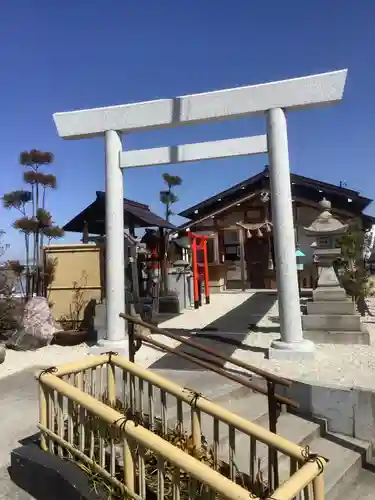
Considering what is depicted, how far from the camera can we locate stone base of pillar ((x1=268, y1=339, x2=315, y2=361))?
585 cm

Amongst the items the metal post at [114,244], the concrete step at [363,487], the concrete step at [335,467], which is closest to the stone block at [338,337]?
the concrete step at [335,467]

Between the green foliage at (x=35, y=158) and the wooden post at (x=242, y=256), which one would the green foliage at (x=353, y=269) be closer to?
the wooden post at (x=242, y=256)

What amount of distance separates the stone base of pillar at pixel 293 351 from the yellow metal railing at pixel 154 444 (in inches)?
92.2

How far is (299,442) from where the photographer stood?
3.78 meters

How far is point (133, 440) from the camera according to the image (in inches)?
96.7

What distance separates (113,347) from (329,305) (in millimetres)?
4209

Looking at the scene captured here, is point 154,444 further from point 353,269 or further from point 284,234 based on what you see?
point 353,269

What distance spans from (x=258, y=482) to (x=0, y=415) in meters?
2.94

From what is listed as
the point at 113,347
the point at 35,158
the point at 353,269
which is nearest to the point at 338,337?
the point at 113,347

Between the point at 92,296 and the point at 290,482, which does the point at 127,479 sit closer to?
the point at 290,482

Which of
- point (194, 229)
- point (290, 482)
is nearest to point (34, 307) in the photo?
point (290, 482)

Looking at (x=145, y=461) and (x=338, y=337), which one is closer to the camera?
(x=145, y=461)

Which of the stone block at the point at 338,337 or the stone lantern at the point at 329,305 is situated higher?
the stone lantern at the point at 329,305

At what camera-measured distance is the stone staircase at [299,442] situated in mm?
3391
